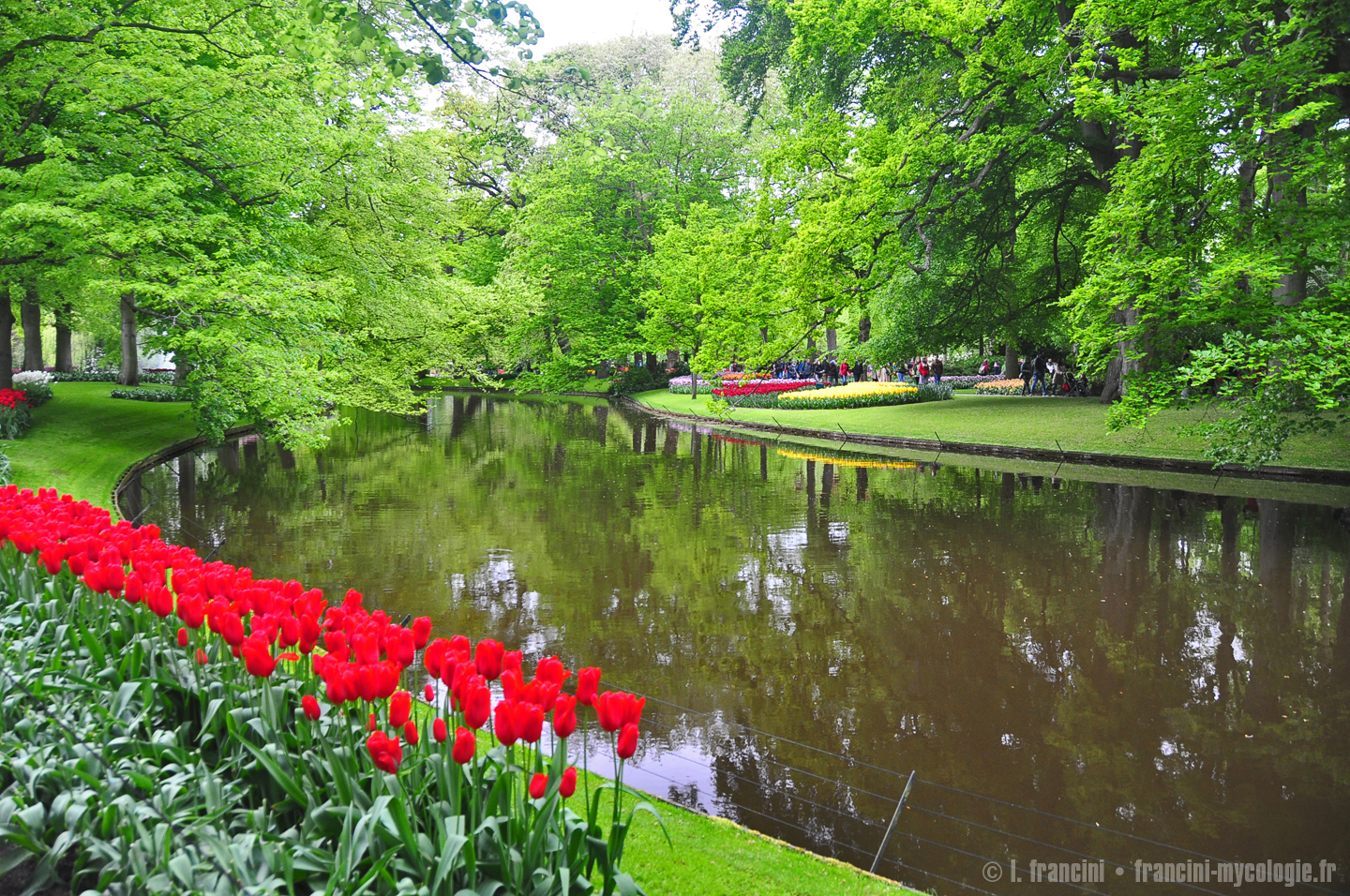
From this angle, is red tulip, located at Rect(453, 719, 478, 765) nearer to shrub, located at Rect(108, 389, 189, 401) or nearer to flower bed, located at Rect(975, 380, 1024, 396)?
shrub, located at Rect(108, 389, 189, 401)

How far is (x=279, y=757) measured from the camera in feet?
9.12

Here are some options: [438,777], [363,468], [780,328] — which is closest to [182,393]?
[363,468]

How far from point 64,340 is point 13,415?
23500 millimetres

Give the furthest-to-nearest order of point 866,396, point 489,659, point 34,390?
point 866,396 → point 34,390 → point 489,659

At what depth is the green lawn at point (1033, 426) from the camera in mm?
17047

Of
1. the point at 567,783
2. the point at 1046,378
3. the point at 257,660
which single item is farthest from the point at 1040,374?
the point at 257,660

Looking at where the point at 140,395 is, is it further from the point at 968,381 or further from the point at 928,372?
the point at 968,381

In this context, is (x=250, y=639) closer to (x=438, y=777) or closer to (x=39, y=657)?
(x=438, y=777)

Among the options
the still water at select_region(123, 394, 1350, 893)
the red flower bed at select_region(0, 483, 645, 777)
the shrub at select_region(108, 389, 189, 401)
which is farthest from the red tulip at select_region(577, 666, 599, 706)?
the shrub at select_region(108, 389, 189, 401)

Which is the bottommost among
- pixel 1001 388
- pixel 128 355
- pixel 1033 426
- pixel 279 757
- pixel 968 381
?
pixel 279 757

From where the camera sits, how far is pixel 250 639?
8.80 feet

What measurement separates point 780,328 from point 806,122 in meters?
4.80

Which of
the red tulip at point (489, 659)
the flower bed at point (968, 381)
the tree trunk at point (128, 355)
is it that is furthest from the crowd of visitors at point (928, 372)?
the red tulip at point (489, 659)

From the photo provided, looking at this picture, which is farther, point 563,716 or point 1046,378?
point 1046,378
